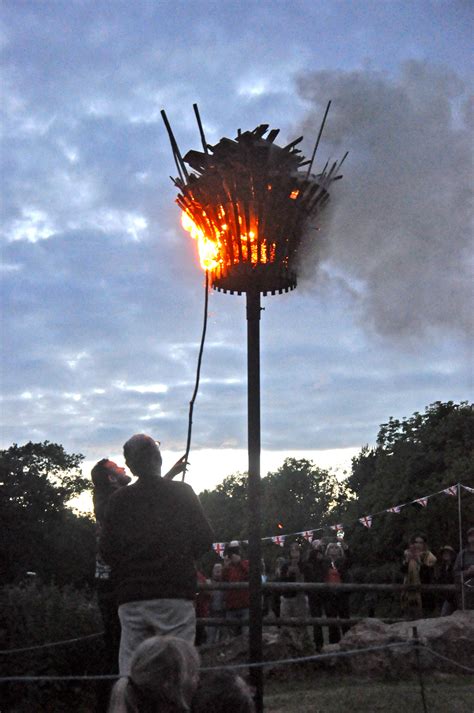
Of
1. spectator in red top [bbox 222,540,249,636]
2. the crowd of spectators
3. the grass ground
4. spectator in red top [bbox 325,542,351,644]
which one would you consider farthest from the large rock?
spectator in red top [bbox 325,542,351,644]

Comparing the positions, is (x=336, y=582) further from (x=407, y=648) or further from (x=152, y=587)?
(x=152, y=587)

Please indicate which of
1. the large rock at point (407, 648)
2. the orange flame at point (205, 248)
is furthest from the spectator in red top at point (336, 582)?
the orange flame at point (205, 248)

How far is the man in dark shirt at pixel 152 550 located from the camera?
415cm

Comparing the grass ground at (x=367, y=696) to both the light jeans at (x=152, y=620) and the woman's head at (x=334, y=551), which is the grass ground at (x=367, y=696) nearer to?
the light jeans at (x=152, y=620)

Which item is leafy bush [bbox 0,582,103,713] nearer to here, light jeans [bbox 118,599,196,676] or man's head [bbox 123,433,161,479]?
light jeans [bbox 118,599,196,676]

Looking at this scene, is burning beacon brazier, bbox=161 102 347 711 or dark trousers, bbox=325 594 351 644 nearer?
burning beacon brazier, bbox=161 102 347 711

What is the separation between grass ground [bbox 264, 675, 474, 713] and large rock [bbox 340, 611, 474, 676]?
18 centimetres

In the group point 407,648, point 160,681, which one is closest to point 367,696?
point 407,648

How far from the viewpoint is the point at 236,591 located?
954 centimetres

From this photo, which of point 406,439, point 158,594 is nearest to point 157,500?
point 158,594

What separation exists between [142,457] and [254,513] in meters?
1.05

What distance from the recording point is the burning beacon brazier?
5.34 m

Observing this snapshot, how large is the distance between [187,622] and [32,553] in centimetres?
4678

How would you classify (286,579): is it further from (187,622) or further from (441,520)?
(441,520)
